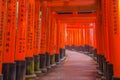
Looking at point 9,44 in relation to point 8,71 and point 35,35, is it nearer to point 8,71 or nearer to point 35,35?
point 8,71

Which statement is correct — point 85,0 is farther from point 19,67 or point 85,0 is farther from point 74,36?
point 74,36

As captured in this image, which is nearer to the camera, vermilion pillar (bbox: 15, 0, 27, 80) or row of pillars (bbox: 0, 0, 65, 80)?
row of pillars (bbox: 0, 0, 65, 80)

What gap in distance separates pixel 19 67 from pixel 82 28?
25.0m

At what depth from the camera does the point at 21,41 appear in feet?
31.4

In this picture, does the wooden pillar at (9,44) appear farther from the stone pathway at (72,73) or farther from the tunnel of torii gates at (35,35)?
the stone pathway at (72,73)

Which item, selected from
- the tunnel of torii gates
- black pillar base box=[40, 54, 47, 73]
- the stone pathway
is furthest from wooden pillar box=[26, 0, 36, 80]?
black pillar base box=[40, 54, 47, 73]

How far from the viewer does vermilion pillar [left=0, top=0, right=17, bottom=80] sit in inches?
314

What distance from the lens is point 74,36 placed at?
Answer: 37.8m

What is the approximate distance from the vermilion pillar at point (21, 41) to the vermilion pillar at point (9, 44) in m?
1.13

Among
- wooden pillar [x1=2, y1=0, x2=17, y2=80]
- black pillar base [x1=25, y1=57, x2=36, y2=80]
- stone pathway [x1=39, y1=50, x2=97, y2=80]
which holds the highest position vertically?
wooden pillar [x1=2, y1=0, x2=17, y2=80]

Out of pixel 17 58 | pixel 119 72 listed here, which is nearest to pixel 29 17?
pixel 17 58

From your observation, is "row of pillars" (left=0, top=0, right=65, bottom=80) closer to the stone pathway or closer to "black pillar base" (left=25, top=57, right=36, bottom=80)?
"black pillar base" (left=25, top=57, right=36, bottom=80)

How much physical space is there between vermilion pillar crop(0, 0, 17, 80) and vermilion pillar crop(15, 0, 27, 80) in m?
1.13

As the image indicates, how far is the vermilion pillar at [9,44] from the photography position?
26.1 feet
